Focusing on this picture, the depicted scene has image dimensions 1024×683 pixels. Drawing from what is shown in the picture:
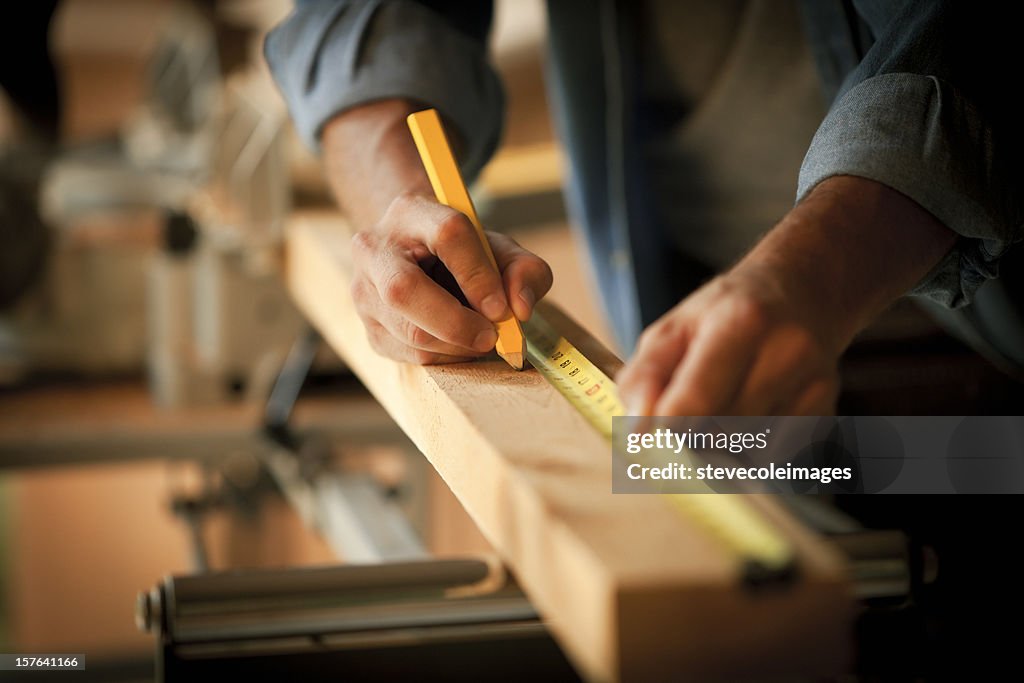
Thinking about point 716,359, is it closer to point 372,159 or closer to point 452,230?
point 452,230

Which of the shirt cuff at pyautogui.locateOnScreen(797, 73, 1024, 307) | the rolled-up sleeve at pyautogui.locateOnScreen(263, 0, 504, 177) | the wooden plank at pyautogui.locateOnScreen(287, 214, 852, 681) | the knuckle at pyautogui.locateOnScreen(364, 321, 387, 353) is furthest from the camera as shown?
the rolled-up sleeve at pyautogui.locateOnScreen(263, 0, 504, 177)

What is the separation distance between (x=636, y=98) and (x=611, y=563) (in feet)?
2.30

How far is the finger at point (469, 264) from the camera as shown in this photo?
462 millimetres

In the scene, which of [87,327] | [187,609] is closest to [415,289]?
[187,609]

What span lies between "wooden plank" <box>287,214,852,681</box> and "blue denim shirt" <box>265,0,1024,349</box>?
171 mm

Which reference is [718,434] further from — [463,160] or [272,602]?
[463,160]

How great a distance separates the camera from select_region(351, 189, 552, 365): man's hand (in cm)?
46

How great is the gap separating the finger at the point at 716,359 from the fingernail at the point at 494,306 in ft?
0.44

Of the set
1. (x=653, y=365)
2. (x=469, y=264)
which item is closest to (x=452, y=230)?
(x=469, y=264)

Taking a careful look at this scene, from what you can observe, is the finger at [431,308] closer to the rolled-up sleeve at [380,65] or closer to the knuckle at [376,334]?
the knuckle at [376,334]

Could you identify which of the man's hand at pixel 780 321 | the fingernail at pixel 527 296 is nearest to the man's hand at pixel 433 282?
the fingernail at pixel 527 296

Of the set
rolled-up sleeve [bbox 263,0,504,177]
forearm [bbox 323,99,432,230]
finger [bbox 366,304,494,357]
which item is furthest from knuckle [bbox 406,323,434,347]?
rolled-up sleeve [bbox 263,0,504,177]

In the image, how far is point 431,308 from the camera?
18.1 inches

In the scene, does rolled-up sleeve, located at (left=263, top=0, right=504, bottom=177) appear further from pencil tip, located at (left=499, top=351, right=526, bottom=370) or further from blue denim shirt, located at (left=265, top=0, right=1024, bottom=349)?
pencil tip, located at (left=499, top=351, right=526, bottom=370)
